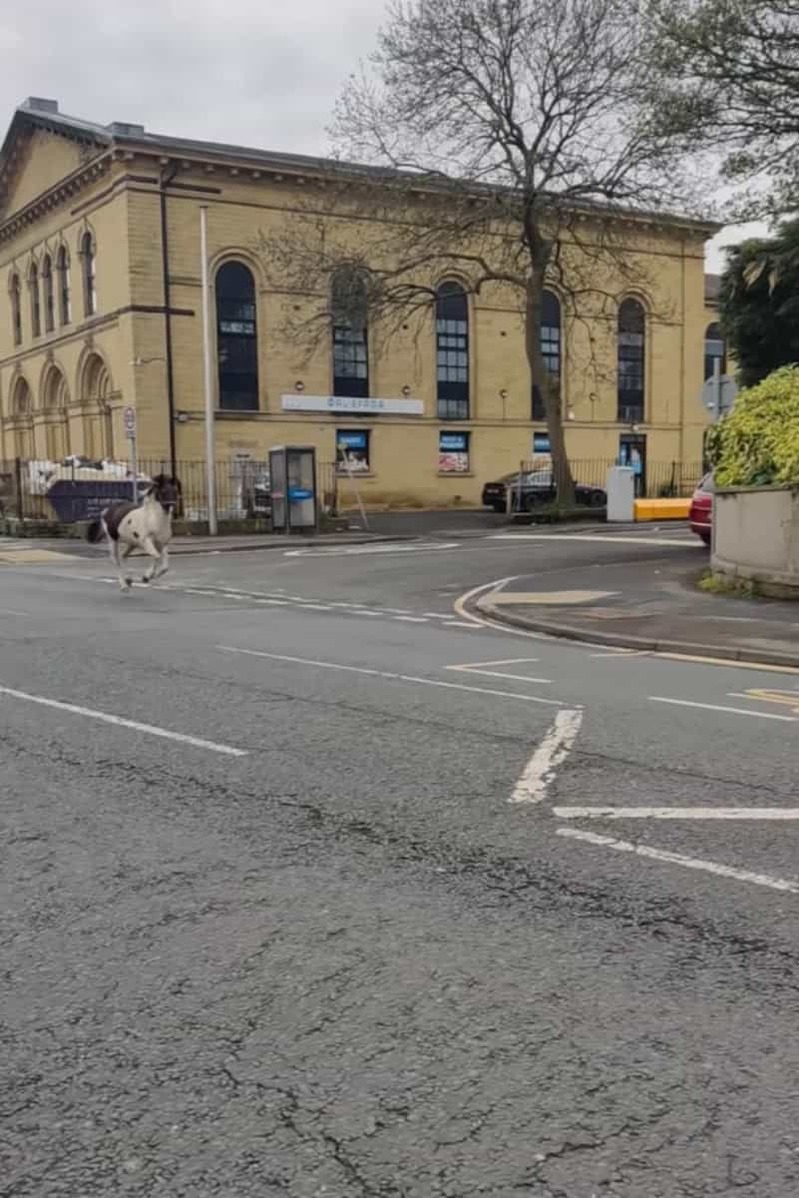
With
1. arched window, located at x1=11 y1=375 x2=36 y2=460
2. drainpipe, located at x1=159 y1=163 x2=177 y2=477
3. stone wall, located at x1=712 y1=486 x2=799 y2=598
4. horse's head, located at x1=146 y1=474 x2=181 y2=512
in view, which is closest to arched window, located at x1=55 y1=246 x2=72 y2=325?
arched window, located at x1=11 y1=375 x2=36 y2=460

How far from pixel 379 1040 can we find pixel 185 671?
6.72m

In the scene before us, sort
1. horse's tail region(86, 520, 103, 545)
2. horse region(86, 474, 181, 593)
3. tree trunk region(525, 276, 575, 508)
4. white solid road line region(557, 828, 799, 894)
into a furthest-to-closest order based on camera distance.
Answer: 1. tree trunk region(525, 276, 575, 508)
2. horse's tail region(86, 520, 103, 545)
3. horse region(86, 474, 181, 593)
4. white solid road line region(557, 828, 799, 894)

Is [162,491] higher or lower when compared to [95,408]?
lower

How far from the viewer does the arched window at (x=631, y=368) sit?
51.2 metres

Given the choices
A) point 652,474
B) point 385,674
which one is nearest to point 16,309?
point 652,474

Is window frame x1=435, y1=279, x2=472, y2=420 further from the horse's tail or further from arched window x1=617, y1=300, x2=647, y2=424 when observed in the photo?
the horse's tail

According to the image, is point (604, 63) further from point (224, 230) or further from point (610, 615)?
point (610, 615)

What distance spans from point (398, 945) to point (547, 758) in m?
2.81

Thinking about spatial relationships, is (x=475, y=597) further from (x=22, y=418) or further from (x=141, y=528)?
(x=22, y=418)

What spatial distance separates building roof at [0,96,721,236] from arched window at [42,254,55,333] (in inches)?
216

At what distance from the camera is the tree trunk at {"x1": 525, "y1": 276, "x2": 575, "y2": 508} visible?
3641 centimetres

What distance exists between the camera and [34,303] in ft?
161

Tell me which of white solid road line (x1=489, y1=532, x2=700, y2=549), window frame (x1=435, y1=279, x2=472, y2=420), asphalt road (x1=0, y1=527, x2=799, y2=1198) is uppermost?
Answer: window frame (x1=435, y1=279, x2=472, y2=420)

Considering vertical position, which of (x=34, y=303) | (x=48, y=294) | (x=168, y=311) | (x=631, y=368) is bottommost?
(x=631, y=368)
